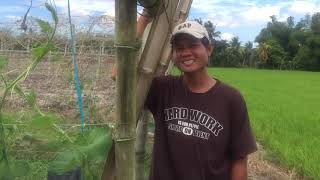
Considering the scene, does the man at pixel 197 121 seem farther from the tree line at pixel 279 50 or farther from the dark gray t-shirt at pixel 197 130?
the tree line at pixel 279 50

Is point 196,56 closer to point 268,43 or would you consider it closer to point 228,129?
point 228,129

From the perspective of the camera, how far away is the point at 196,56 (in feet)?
7.09

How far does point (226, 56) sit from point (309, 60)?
9.74m

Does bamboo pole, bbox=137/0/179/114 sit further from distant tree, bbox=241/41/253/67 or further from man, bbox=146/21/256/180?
distant tree, bbox=241/41/253/67

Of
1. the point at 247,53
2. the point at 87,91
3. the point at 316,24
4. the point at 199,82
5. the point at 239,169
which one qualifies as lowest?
the point at 247,53

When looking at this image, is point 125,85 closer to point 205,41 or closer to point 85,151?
point 85,151

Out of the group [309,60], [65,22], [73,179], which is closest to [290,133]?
[65,22]

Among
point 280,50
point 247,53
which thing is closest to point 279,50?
point 280,50

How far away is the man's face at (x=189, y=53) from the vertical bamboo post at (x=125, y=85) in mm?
654

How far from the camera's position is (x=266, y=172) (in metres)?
5.95

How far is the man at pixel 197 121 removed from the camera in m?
2.19

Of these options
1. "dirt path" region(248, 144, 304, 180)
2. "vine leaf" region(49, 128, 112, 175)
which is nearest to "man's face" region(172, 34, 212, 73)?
"vine leaf" region(49, 128, 112, 175)

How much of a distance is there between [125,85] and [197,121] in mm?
758

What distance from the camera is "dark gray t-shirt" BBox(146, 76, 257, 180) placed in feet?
7.26
